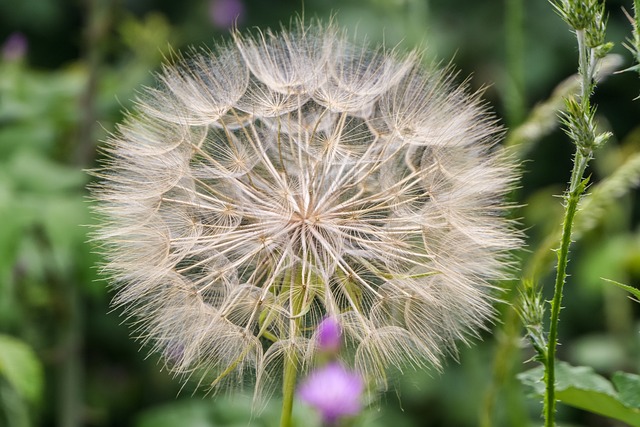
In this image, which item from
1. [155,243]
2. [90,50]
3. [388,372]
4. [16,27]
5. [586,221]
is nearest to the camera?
[388,372]

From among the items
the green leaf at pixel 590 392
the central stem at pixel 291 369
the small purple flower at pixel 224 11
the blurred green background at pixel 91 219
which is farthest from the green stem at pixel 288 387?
the small purple flower at pixel 224 11

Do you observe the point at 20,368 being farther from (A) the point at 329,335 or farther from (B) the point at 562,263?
(B) the point at 562,263

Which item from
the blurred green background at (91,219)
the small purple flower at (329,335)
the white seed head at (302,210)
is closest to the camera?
the small purple flower at (329,335)

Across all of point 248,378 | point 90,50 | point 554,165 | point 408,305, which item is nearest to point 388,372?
point 408,305

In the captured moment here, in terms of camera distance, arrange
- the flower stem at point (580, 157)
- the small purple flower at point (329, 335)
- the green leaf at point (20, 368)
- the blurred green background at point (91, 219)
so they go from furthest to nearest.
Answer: the blurred green background at point (91, 219) < the green leaf at point (20, 368) < the small purple flower at point (329, 335) < the flower stem at point (580, 157)

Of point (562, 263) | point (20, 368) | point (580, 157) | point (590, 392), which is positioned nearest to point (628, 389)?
point (590, 392)

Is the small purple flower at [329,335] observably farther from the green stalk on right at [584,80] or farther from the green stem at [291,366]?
the green stalk on right at [584,80]

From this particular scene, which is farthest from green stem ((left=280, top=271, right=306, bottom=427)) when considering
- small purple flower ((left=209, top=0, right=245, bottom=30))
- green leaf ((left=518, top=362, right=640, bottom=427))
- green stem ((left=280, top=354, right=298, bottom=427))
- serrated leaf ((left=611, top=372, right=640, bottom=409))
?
small purple flower ((left=209, top=0, right=245, bottom=30))

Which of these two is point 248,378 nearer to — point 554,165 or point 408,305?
point 408,305
